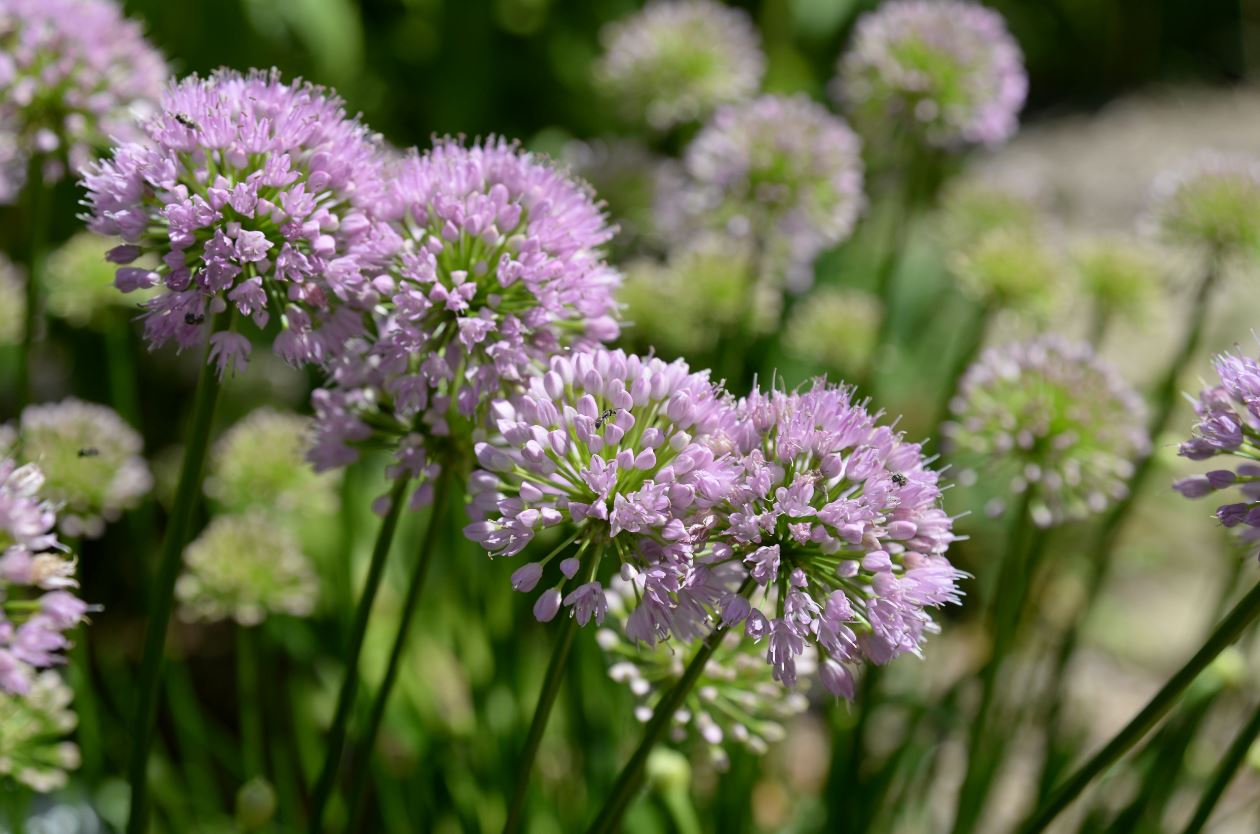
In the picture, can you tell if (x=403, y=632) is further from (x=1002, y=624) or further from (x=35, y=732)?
(x=1002, y=624)

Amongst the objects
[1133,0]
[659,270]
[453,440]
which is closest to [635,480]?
[453,440]

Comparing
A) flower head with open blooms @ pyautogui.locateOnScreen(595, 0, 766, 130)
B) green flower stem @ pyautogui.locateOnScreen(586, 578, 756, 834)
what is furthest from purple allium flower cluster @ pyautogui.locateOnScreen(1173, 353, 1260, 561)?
flower head with open blooms @ pyautogui.locateOnScreen(595, 0, 766, 130)

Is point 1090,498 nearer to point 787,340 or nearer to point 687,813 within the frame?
point 687,813

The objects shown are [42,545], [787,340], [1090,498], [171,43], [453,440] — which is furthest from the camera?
[171,43]

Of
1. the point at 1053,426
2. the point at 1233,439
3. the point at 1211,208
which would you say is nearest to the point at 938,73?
the point at 1211,208

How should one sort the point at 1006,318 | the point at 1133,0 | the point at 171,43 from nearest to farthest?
Answer: the point at 1006,318 < the point at 171,43 < the point at 1133,0

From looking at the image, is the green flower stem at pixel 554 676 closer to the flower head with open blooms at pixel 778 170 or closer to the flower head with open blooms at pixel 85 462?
the flower head with open blooms at pixel 85 462

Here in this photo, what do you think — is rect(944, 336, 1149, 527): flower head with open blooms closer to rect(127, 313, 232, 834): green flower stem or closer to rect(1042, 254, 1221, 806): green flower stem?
rect(1042, 254, 1221, 806): green flower stem

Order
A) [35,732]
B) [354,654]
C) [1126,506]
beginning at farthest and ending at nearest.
Answer: [1126,506]
[35,732]
[354,654]
